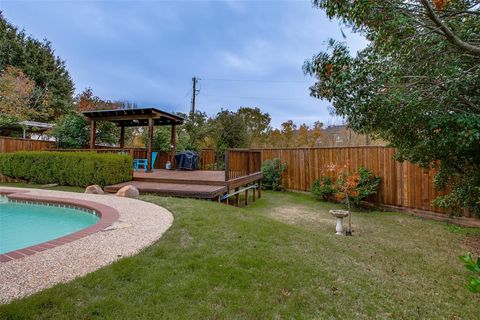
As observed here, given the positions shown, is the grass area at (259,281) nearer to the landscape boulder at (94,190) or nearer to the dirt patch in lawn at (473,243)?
the dirt patch in lawn at (473,243)

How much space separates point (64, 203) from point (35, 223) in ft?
2.29

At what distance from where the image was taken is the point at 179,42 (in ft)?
40.7

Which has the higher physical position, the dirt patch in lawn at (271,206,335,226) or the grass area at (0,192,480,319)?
the grass area at (0,192,480,319)

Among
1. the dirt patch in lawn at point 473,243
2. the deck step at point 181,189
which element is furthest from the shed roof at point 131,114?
the dirt patch in lawn at point 473,243

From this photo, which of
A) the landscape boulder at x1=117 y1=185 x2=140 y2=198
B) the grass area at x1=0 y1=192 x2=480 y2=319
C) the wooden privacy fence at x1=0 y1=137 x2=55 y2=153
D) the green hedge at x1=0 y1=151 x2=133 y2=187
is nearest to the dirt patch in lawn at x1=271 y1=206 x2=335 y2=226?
the grass area at x1=0 y1=192 x2=480 y2=319

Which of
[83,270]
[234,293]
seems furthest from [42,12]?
[234,293]

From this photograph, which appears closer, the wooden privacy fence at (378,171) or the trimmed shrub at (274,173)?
the wooden privacy fence at (378,171)

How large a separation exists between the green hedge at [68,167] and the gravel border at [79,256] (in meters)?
3.93

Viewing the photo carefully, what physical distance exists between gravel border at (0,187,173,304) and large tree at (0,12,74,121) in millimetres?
16251

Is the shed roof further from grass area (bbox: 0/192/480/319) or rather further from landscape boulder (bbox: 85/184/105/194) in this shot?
grass area (bbox: 0/192/480/319)

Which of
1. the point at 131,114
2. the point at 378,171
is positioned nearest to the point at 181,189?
the point at 131,114

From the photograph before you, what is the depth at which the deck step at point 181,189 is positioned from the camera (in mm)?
6816

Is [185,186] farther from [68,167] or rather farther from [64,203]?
[68,167]

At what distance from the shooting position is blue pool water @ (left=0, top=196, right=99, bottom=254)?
A: 4.86m
